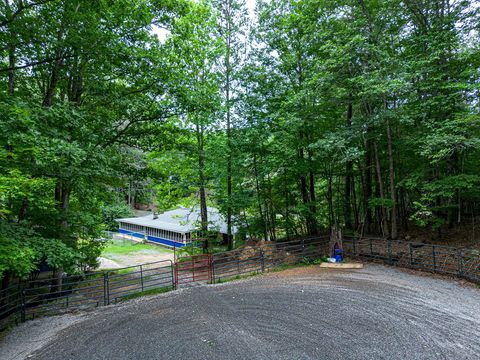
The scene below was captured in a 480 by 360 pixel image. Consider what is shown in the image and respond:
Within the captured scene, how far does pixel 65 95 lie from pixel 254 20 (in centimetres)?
1038

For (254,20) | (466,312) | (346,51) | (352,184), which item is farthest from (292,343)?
(254,20)

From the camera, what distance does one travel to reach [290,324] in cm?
550

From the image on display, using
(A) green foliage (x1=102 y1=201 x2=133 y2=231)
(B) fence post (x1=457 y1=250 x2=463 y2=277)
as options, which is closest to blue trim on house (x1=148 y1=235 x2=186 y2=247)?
(A) green foliage (x1=102 y1=201 x2=133 y2=231)

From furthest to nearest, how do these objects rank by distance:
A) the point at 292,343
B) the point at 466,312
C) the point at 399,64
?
the point at 399,64
the point at 466,312
the point at 292,343

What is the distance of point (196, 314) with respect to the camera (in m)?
6.29

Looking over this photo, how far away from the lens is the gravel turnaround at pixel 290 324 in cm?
458

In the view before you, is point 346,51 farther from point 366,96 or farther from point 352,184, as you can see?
point 352,184

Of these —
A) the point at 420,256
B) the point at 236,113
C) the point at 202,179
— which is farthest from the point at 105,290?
the point at 420,256

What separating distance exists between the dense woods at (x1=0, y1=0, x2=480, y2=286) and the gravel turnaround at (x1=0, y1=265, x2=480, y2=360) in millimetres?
2054

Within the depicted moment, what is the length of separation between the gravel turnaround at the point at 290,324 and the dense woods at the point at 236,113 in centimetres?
205

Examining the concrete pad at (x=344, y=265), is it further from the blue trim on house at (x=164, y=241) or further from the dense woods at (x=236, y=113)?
the blue trim on house at (x=164, y=241)

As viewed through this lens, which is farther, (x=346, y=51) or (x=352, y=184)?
(x=352, y=184)

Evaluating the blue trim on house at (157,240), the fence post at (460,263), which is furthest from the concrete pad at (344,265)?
the blue trim on house at (157,240)

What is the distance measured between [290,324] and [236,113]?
1078cm
